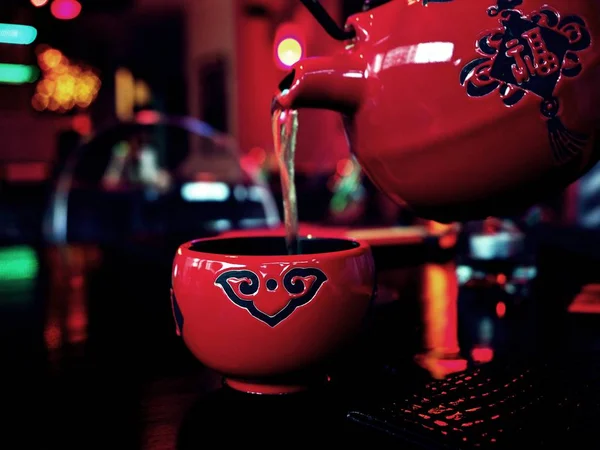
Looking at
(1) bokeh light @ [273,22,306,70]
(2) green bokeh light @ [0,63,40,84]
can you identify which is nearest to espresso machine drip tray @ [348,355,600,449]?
(1) bokeh light @ [273,22,306,70]

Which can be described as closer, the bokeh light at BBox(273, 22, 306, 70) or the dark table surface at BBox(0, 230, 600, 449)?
the dark table surface at BBox(0, 230, 600, 449)

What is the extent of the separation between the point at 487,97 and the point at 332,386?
7.3 inches

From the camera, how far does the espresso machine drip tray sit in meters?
0.22

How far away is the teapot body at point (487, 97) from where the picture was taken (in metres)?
0.33

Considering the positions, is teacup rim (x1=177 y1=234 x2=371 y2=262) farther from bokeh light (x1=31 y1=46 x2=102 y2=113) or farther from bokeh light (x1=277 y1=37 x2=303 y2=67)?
bokeh light (x1=31 y1=46 x2=102 y2=113)

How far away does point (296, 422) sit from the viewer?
279mm

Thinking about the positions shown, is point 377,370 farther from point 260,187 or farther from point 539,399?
point 260,187

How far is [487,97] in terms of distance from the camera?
1.07 feet

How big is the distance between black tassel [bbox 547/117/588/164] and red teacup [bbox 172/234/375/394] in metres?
0.13

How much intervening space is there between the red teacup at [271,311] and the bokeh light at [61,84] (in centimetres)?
792

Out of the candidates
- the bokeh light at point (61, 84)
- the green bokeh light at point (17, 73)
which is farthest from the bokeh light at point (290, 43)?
the bokeh light at point (61, 84)

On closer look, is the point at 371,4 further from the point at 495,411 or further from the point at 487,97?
the point at 495,411

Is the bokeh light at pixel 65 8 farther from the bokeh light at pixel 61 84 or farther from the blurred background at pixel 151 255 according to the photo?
the bokeh light at pixel 61 84

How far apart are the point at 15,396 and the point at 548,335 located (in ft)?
1.16
